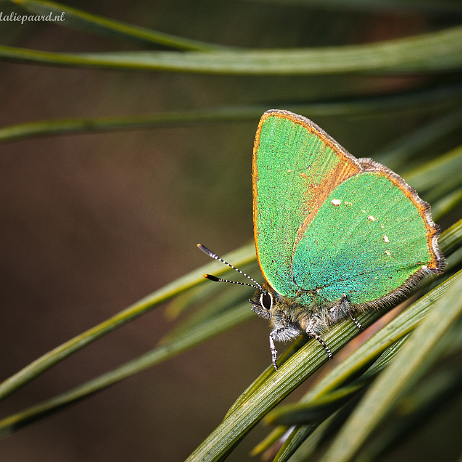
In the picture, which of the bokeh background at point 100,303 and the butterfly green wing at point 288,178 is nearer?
the butterfly green wing at point 288,178

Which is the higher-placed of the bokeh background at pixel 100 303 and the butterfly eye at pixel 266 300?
the bokeh background at pixel 100 303

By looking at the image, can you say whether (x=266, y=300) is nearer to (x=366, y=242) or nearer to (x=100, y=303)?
(x=366, y=242)

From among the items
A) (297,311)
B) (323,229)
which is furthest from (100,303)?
(323,229)

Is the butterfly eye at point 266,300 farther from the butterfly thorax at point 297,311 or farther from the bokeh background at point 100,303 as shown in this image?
the bokeh background at point 100,303

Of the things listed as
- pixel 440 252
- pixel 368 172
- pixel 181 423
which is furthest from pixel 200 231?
pixel 440 252

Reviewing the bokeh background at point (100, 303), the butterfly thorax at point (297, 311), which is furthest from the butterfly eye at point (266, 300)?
the bokeh background at point (100, 303)

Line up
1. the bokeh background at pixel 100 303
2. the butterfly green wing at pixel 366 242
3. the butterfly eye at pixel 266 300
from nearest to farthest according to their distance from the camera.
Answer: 1. the butterfly green wing at pixel 366 242
2. the butterfly eye at pixel 266 300
3. the bokeh background at pixel 100 303

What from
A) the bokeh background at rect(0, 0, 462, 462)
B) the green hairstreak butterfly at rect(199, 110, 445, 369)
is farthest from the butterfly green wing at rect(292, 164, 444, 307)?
the bokeh background at rect(0, 0, 462, 462)

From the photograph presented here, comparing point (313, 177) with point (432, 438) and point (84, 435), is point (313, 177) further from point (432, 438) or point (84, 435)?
point (84, 435)
